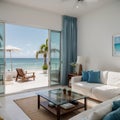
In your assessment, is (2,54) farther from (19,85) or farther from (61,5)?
(61,5)

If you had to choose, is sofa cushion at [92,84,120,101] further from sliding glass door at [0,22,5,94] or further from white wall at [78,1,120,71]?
sliding glass door at [0,22,5,94]

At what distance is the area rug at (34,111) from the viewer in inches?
115

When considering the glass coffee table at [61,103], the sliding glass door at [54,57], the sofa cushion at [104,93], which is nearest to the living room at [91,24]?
the sliding glass door at [54,57]

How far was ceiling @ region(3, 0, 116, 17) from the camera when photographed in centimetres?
432

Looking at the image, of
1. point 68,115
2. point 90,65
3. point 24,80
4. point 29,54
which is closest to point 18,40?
point 29,54

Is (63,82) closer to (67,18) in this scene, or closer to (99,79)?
(99,79)

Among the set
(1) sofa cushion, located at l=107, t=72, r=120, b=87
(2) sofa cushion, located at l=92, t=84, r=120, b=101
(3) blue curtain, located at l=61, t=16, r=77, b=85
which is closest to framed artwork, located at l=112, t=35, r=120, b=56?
(1) sofa cushion, located at l=107, t=72, r=120, b=87

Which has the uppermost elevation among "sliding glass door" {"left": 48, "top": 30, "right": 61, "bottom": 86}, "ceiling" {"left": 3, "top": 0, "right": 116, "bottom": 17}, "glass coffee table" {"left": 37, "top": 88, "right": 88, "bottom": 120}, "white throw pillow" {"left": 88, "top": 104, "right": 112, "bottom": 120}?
"ceiling" {"left": 3, "top": 0, "right": 116, "bottom": 17}

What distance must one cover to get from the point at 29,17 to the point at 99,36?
2669mm

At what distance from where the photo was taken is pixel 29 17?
492cm

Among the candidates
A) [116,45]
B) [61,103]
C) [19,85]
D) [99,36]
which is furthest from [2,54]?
[116,45]

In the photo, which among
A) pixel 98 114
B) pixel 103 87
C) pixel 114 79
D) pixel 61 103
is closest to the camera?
pixel 98 114

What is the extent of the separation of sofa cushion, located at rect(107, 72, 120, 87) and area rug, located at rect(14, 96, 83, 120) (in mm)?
1411

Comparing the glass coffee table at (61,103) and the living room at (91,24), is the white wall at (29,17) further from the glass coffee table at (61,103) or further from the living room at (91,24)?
the glass coffee table at (61,103)
